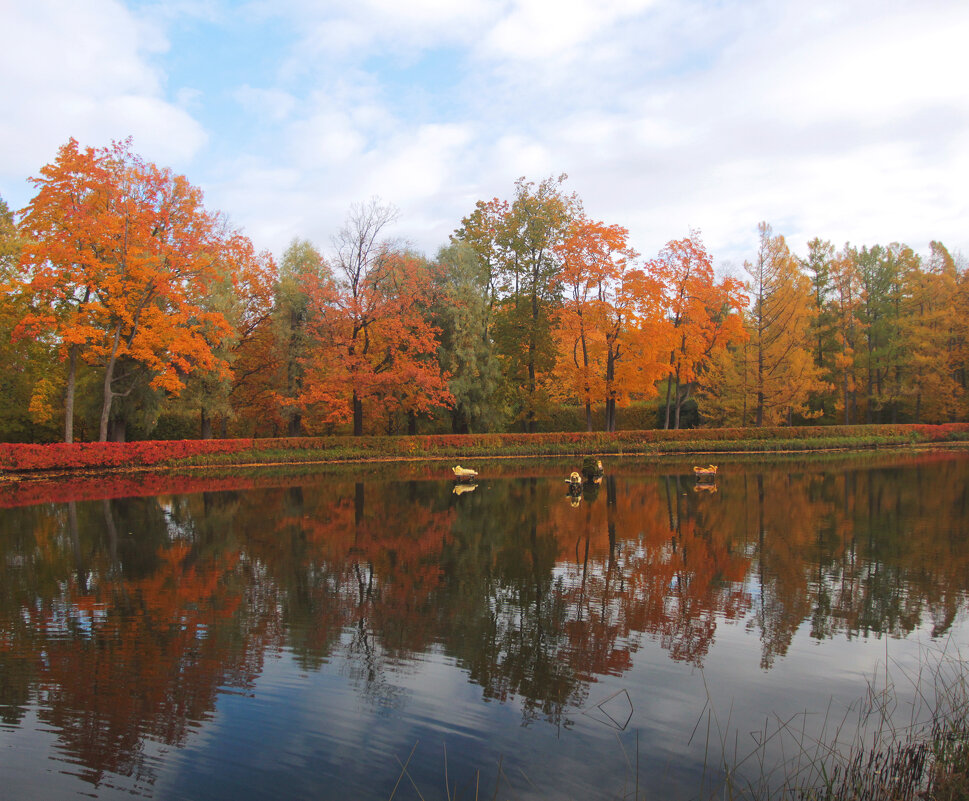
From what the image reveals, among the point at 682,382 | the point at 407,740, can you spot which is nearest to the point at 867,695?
the point at 407,740

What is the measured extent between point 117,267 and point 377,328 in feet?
35.4

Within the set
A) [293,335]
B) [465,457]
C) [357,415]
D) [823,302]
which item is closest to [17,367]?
[293,335]

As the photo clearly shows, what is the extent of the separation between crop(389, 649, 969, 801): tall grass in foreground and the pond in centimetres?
4

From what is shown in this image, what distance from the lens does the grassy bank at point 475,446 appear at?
26.2 metres

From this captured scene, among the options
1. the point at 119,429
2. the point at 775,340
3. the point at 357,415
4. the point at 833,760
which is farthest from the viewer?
the point at 775,340

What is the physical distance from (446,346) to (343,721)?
28.6 m

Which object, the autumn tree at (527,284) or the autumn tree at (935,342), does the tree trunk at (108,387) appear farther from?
the autumn tree at (935,342)

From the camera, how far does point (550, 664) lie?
19.0 feet

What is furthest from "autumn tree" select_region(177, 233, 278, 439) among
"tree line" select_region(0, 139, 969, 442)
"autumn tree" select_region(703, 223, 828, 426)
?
"autumn tree" select_region(703, 223, 828, 426)

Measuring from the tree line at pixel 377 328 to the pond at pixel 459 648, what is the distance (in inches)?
647

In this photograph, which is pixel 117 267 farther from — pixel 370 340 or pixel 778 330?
pixel 778 330

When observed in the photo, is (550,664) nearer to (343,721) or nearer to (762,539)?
(343,721)

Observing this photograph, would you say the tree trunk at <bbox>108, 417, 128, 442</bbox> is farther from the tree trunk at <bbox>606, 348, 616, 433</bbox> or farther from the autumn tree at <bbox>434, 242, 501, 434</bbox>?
the tree trunk at <bbox>606, 348, 616, 433</bbox>

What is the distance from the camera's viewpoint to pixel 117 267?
2672cm
